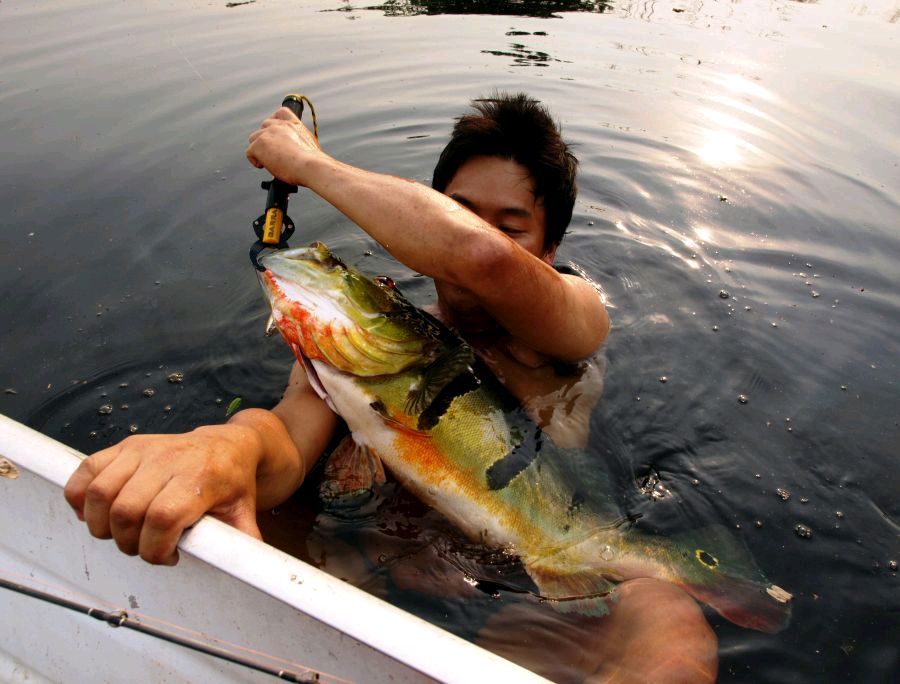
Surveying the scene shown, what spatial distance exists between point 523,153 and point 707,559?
185 centimetres

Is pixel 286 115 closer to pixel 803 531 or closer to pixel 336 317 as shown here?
pixel 336 317

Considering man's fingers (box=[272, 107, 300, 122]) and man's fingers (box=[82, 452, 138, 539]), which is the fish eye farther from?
man's fingers (box=[272, 107, 300, 122])

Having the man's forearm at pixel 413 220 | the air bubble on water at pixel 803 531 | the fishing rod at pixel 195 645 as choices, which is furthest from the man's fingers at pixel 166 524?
the air bubble on water at pixel 803 531

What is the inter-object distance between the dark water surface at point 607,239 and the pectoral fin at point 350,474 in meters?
0.09

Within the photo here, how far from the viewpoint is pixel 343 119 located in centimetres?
659

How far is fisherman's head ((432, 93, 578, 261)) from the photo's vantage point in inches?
115

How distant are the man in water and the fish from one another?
14cm

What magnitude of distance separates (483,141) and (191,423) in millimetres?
1935

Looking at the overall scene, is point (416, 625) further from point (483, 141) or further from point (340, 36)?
point (340, 36)

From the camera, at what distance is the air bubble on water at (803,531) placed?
2.64 metres

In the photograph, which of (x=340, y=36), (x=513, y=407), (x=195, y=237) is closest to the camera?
(x=513, y=407)

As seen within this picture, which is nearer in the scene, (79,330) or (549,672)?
(549,672)

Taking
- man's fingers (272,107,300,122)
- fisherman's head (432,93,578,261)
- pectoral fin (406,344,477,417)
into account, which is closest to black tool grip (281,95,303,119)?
man's fingers (272,107,300,122)

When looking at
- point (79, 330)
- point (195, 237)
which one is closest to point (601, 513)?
point (79, 330)
